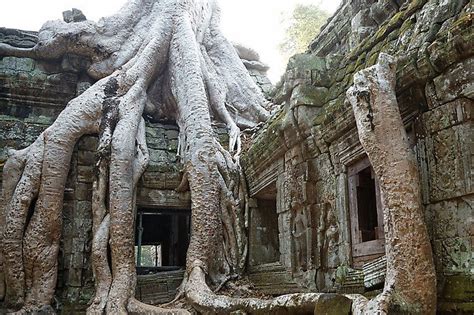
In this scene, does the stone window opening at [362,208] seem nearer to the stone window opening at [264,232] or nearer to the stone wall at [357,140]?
the stone wall at [357,140]

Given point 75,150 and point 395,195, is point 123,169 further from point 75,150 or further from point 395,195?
point 395,195

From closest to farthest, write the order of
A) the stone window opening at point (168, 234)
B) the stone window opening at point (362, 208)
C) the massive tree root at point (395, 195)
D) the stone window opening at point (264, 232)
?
the massive tree root at point (395, 195) < the stone window opening at point (362, 208) < the stone window opening at point (264, 232) < the stone window opening at point (168, 234)

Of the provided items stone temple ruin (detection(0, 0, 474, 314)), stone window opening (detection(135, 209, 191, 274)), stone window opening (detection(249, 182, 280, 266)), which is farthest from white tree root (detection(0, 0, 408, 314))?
stone window opening (detection(135, 209, 191, 274))

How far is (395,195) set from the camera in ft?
9.12

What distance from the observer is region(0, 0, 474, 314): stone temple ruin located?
2.77 meters

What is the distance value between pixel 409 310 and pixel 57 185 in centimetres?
443

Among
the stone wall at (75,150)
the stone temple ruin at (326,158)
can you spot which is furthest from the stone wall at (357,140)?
the stone wall at (75,150)

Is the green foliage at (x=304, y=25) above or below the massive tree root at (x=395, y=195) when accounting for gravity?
above

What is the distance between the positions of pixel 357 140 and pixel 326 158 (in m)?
0.58

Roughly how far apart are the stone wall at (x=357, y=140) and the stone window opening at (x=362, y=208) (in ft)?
0.16

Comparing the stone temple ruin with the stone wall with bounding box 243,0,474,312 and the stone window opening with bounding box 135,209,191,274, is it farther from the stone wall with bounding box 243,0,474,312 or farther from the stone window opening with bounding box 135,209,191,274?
the stone window opening with bounding box 135,209,191,274

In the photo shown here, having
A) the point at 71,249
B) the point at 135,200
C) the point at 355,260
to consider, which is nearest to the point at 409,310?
the point at 355,260

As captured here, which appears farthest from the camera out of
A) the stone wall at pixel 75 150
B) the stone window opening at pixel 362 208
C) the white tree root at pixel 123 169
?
the stone wall at pixel 75 150

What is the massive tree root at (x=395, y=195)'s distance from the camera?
2.61 metres
